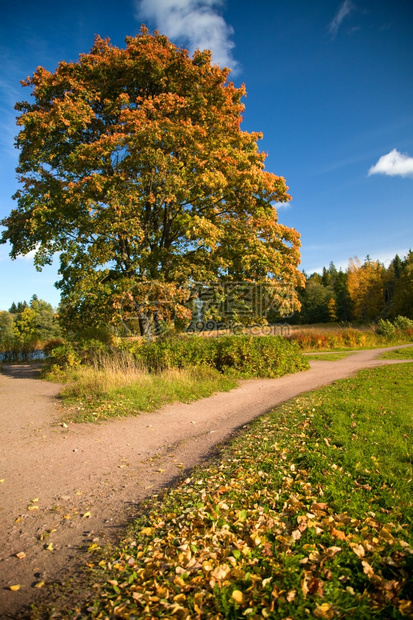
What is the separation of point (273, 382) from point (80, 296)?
289 inches

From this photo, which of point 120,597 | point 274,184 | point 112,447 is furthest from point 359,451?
point 274,184

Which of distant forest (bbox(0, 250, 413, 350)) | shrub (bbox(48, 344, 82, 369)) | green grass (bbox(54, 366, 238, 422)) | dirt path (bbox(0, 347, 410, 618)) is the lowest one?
dirt path (bbox(0, 347, 410, 618))

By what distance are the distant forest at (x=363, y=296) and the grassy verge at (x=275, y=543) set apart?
45.3 m

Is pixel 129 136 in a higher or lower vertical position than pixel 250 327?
higher

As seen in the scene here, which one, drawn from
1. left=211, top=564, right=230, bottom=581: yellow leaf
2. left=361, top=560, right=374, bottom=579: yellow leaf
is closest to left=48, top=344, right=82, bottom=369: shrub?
left=211, top=564, right=230, bottom=581: yellow leaf

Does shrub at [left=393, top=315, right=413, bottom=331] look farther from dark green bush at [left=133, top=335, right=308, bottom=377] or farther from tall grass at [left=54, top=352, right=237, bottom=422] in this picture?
tall grass at [left=54, top=352, right=237, bottom=422]

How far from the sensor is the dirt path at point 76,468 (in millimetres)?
3107

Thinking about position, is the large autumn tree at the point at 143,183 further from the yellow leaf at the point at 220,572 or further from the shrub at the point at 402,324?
the shrub at the point at 402,324

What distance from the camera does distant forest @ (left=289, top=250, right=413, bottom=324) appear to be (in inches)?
1732

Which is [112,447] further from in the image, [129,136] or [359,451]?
[129,136]

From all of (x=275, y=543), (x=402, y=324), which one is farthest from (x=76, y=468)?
(x=402, y=324)

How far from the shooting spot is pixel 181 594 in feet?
7.76

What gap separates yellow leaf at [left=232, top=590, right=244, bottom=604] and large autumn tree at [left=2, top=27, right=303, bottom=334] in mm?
10210

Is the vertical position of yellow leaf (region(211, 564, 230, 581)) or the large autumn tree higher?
the large autumn tree
